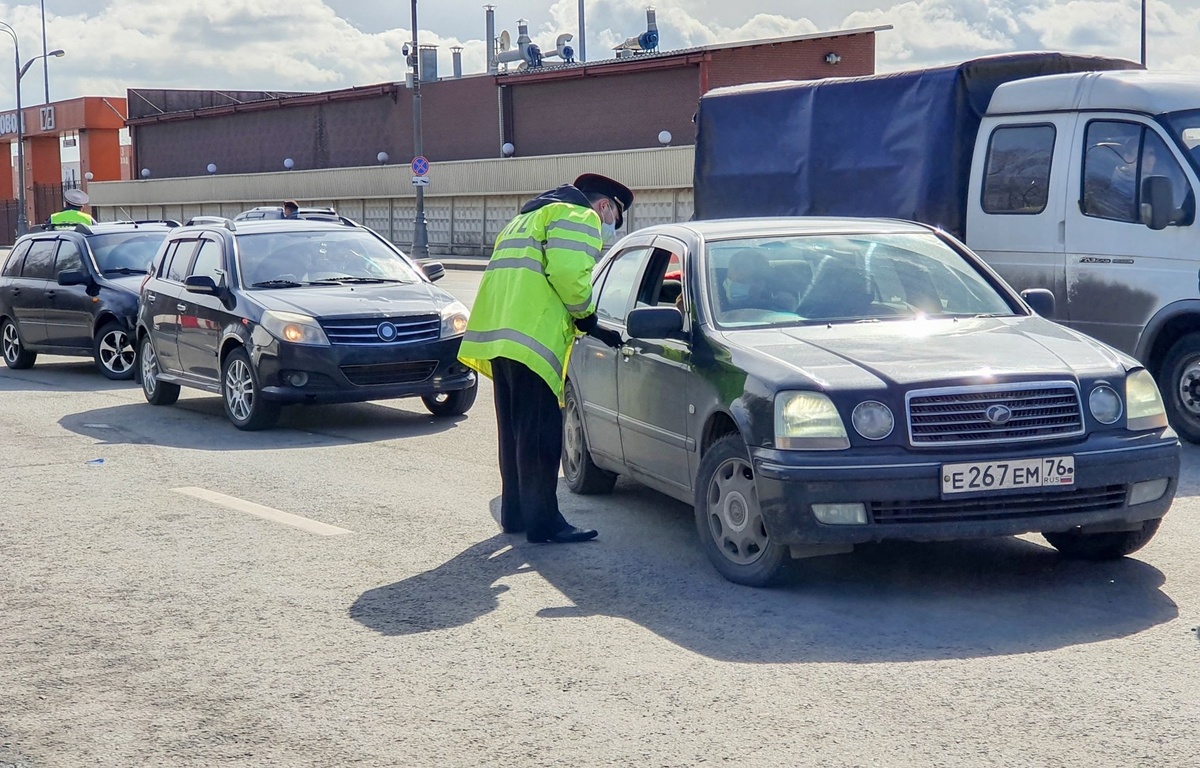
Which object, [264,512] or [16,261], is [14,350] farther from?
[264,512]

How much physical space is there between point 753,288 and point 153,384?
26.2ft

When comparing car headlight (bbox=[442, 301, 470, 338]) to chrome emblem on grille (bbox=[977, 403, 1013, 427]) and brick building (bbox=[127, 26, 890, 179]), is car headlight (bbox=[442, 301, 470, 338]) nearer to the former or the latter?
chrome emblem on grille (bbox=[977, 403, 1013, 427])

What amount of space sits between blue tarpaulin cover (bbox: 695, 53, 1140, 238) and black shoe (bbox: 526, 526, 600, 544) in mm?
5669

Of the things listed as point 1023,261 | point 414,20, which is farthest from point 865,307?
point 414,20

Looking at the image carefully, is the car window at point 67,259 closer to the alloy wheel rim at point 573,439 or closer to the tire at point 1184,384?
the alloy wheel rim at point 573,439

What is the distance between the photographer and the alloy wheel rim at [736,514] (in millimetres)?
6258

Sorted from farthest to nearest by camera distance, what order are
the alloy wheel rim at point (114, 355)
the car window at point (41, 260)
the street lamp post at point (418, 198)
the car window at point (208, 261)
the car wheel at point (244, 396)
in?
the street lamp post at point (418, 198)
the car window at point (41, 260)
the alloy wheel rim at point (114, 355)
the car window at point (208, 261)
the car wheel at point (244, 396)

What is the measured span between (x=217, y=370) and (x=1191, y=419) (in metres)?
7.27

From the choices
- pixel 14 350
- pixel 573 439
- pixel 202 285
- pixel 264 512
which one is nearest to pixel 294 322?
pixel 202 285

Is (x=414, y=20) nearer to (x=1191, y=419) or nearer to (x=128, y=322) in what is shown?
(x=128, y=322)

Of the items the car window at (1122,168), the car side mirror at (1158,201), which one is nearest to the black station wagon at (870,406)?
the car side mirror at (1158,201)

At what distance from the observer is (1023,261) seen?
11.1 metres

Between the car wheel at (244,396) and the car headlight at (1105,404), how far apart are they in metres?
7.08

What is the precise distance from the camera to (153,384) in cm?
1362
